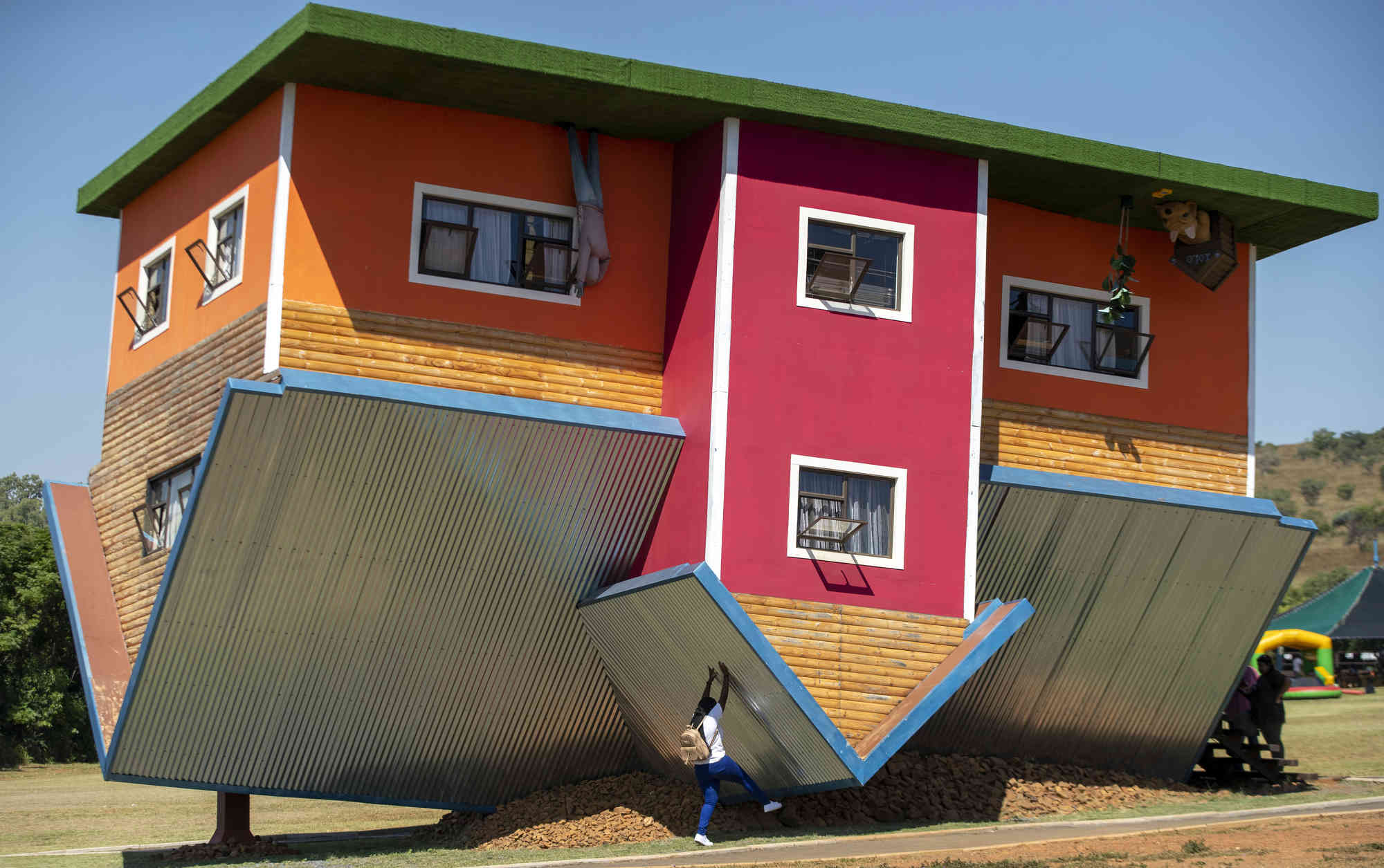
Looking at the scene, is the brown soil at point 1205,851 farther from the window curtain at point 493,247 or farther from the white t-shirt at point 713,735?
the window curtain at point 493,247

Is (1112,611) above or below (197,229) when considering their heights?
below

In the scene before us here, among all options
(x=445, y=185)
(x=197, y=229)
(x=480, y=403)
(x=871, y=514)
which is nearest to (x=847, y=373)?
(x=871, y=514)

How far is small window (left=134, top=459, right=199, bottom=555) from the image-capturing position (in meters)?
20.3

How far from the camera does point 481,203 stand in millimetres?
19641

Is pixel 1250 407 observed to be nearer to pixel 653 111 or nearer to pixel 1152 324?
pixel 1152 324

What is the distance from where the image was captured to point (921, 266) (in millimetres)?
19922

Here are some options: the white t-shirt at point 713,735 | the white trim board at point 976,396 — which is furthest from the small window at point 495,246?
the white t-shirt at point 713,735

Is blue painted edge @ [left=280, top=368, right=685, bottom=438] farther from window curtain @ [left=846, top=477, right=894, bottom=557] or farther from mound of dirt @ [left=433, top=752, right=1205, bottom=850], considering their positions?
mound of dirt @ [left=433, top=752, right=1205, bottom=850]

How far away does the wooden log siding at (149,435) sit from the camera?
63.3ft

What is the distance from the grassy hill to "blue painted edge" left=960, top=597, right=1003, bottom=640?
81.1 m

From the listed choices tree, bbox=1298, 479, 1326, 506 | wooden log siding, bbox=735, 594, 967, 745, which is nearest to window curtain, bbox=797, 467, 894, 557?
wooden log siding, bbox=735, 594, 967, 745

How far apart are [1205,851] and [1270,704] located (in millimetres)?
7724

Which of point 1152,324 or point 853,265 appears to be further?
point 1152,324

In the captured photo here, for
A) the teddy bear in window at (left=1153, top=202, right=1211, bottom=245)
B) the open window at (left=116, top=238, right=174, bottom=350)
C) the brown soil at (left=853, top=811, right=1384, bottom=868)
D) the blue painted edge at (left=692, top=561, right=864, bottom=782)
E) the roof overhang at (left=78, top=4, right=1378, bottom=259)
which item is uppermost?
the roof overhang at (left=78, top=4, right=1378, bottom=259)
